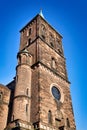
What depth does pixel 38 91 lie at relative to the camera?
69.6 ft

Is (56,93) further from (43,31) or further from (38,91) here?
(43,31)

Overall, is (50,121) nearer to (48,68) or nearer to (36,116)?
(36,116)

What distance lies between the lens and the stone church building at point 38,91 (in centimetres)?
1941

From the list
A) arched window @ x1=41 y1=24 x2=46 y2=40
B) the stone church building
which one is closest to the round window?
the stone church building

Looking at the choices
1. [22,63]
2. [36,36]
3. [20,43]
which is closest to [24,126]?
[22,63]

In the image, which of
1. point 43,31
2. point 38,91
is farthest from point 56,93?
point 43,31

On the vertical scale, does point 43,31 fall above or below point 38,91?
above

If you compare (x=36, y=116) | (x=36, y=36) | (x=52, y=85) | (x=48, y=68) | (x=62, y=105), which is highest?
(x=36, y=36)

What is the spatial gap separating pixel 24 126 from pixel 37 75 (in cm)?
717

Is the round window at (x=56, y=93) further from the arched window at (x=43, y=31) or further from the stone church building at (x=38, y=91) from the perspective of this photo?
the arched window at (x=43, y=31)

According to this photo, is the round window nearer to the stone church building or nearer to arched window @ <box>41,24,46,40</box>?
the stone church building

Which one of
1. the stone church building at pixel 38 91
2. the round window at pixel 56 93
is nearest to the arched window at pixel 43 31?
the stone church building at pixel 38 91

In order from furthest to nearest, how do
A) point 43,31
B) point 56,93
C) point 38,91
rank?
point 43,31, point 56,93, point 38,91

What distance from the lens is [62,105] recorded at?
23.9m
